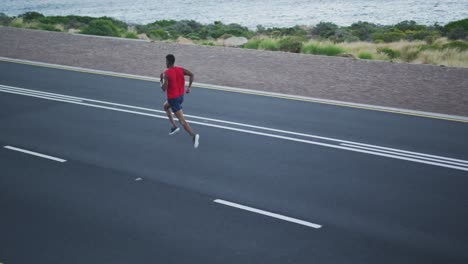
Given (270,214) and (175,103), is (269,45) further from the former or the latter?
(270,214)

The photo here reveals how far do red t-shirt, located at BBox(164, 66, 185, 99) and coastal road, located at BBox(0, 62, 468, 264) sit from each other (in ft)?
3.93

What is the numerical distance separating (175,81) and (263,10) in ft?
281

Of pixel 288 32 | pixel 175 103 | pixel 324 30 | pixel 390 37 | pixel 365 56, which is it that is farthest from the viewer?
pixel 324 30

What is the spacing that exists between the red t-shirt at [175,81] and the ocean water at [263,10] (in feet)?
193

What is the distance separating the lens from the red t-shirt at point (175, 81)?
39.7ft

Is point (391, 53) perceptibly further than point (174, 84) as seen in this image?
Yes

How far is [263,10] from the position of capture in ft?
312

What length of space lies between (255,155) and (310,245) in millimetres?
4292

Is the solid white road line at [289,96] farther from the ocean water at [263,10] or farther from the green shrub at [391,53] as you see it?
the ocean water at [263,10]

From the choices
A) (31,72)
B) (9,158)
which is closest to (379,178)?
(9,158)

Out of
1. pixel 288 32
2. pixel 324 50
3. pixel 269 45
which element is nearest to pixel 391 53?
pixel 324 50

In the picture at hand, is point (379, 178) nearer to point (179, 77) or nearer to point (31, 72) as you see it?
point (179, 77)

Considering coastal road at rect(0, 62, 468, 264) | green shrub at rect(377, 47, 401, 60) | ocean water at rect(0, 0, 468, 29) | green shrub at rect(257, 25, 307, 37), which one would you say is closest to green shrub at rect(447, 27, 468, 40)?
green shrub at rect(257, 25, 307, 37)

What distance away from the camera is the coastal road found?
769cm
